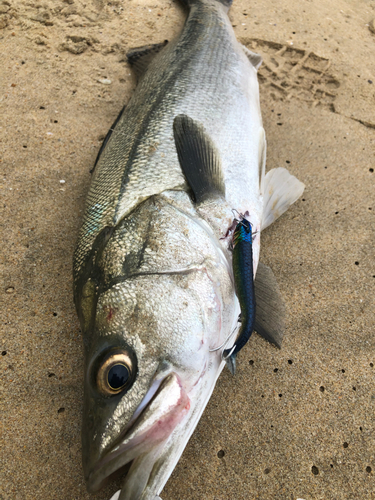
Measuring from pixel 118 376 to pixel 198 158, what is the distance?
142cm

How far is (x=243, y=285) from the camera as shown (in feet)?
5.52

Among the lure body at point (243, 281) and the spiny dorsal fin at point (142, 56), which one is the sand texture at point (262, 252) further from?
the lure body at point (243, 281)

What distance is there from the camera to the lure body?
163 centimetres

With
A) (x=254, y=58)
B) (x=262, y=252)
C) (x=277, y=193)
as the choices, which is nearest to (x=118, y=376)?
(x=262, y=252)

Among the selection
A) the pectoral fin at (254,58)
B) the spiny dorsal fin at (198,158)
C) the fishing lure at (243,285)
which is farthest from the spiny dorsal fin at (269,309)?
the pectoral fin at (254,58)

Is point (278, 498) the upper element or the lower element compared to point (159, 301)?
lower

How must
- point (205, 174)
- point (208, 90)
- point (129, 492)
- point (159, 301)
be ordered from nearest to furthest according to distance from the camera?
1. point (129, 492)
2. point (159, 301)
3. point (205, 174)
4. point (208, 90)

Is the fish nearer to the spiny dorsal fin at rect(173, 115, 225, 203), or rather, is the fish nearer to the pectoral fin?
the spiny dorsal fin at rect(173, 115, 225, 203)

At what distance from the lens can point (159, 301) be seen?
1.53 metres

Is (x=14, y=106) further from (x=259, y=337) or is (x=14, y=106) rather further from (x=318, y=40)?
(x=318, y=40)

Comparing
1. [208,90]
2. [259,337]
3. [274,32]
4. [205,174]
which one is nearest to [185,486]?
[259,337]

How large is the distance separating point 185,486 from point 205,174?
1.80 m

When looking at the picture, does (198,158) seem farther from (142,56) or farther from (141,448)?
(142,56)

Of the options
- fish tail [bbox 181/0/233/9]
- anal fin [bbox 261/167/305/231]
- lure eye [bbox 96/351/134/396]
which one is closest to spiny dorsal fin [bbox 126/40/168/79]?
fish tail [bbox 181/0/233/9]
